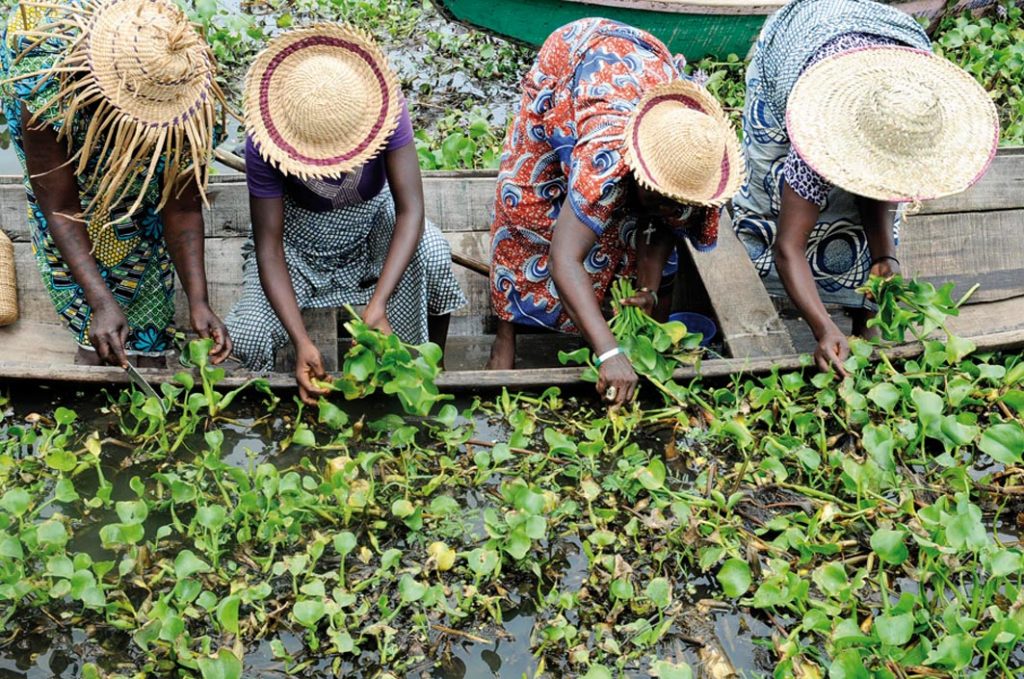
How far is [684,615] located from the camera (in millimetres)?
2391

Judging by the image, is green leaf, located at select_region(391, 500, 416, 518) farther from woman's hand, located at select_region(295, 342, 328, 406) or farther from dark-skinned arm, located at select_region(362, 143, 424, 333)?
dark-skinned arm, located at select_region(362, 143, 424, 333)

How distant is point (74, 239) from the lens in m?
2.72

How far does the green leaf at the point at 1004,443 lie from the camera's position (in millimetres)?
2459

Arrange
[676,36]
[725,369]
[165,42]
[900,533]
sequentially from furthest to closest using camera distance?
1. [676,36]
2. [725,369]
3. [165,42]
4. [900,533]

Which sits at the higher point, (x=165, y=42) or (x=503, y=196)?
(x=165, y=42)

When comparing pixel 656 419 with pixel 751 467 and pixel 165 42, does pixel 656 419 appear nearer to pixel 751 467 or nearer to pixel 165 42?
pixel 751 467

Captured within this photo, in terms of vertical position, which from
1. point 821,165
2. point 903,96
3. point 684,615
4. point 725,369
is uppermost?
point 903,96

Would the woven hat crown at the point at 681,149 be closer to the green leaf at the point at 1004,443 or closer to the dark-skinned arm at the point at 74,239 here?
the green leaf at the point at 1004,443

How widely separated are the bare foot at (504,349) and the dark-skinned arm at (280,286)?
684 millimetres

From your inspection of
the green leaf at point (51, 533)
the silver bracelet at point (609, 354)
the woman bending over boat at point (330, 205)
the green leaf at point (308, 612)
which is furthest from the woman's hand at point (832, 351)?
the green leaf at point (51, 533)

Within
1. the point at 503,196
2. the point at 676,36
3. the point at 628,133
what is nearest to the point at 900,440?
the point at 628,133

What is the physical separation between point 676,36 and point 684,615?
3705mm

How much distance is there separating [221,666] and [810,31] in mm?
2200

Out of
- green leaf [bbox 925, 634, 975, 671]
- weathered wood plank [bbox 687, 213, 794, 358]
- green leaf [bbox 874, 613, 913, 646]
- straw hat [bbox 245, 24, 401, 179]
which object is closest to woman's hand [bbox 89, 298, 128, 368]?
straw hat [bbox 245, 24, 401, 179]
